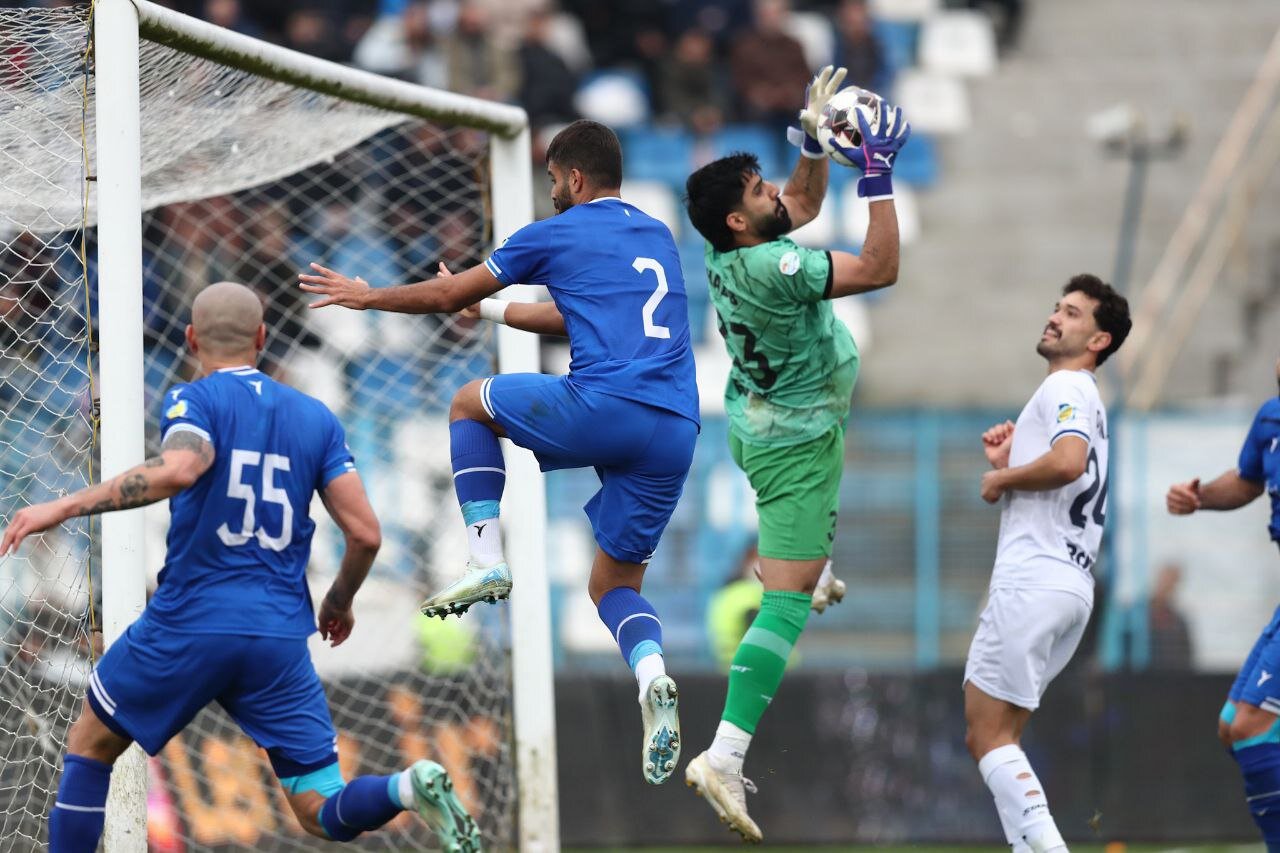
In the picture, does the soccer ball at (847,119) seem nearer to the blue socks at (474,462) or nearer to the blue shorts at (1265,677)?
the blue socks at (474,462)

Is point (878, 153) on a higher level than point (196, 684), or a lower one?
higher

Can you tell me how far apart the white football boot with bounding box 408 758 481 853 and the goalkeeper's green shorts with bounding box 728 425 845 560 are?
5.93ft

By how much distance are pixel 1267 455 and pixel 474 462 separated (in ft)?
11.3

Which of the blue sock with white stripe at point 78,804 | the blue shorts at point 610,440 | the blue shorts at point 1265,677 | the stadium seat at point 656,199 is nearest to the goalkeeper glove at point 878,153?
the blue shorts at point 610,440

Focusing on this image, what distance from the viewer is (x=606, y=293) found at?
247 inches

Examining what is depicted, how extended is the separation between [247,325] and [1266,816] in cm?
454

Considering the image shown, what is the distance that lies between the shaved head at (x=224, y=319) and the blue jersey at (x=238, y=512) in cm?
10

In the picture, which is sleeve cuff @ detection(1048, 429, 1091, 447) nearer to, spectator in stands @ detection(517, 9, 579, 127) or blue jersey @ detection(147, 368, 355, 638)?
blue jersey @ detection(147, 368, 355, 638)

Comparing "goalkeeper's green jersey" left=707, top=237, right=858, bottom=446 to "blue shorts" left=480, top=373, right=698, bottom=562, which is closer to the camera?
"blue shorts" left=480, top=373, right=698, bottom=562

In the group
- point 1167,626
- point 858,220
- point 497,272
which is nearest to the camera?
point 497,272

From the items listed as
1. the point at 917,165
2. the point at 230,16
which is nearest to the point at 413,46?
the point at 230,16

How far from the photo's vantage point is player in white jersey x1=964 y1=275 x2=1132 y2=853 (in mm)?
6660

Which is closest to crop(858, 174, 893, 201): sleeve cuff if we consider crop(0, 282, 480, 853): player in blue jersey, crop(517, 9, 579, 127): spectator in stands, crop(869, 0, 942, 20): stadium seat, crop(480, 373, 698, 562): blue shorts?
crop(480, 373, 698, 562): blue shorts

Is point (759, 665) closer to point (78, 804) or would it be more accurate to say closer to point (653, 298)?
point (653, 298)
